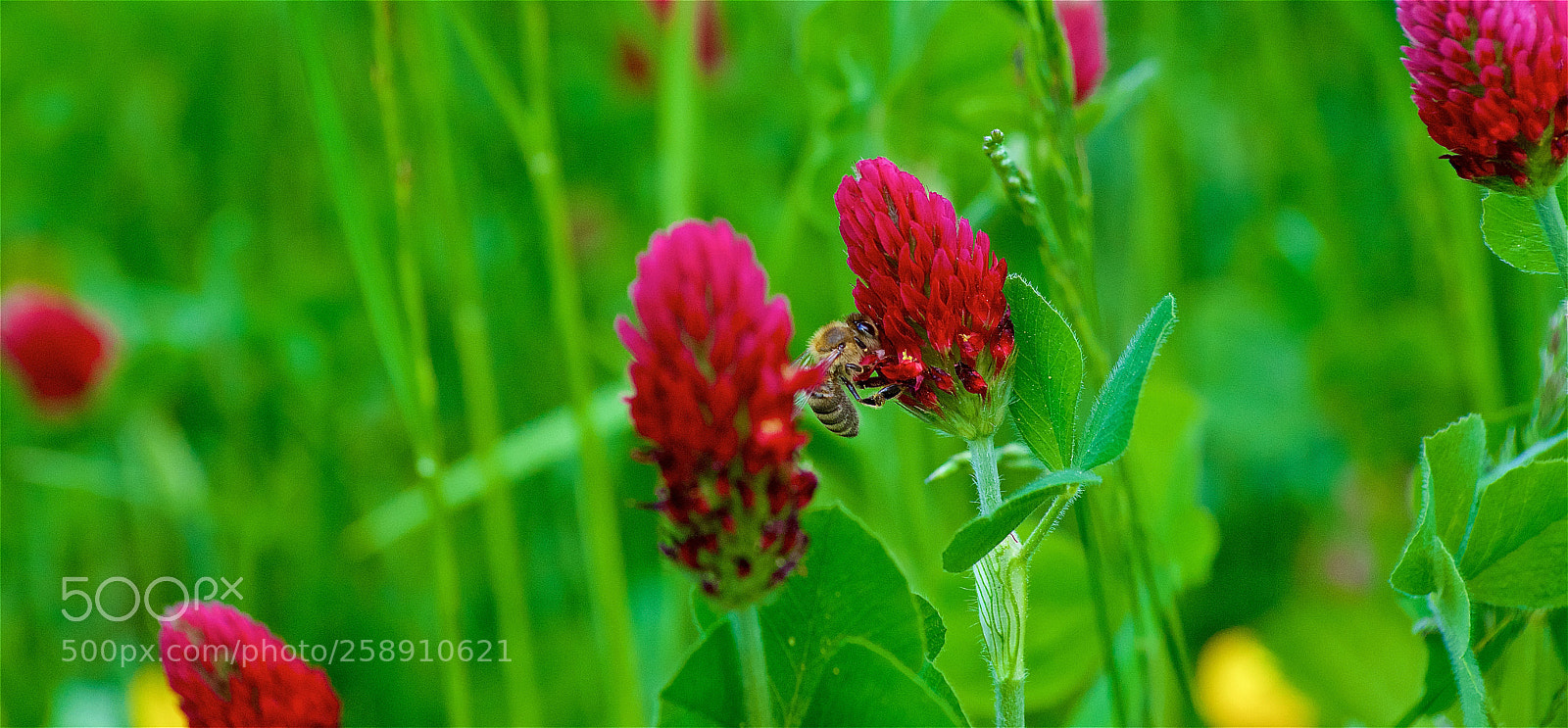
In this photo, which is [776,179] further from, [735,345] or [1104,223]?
[735,345]

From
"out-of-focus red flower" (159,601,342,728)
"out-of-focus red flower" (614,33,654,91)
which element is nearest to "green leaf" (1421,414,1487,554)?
"out-of-focus red flower" (159,601,342,728)

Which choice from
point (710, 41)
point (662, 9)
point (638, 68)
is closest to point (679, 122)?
point (662, 9)

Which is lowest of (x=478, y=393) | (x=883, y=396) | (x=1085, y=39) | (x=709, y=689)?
(x=709, y=689)

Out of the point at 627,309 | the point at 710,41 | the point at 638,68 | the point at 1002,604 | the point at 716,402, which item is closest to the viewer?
the point at 716,402

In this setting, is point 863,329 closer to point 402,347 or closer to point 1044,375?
point 1044,375

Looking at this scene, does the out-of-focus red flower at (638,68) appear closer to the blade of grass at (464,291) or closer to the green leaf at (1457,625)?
the blade of grass at (464,291)

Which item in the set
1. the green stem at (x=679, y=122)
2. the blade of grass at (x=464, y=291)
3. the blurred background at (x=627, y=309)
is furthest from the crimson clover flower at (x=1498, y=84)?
the green stem at (x=679, y=122)

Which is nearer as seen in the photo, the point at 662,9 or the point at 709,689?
the point at 709,689
